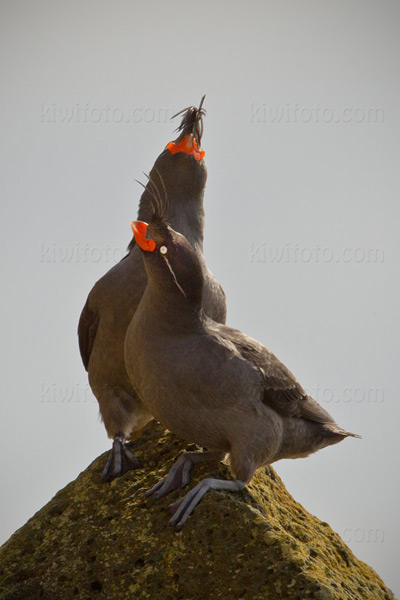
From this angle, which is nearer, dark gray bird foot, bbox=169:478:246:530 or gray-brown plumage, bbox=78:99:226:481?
dark gray bird foot, bbox=169:478:246:530

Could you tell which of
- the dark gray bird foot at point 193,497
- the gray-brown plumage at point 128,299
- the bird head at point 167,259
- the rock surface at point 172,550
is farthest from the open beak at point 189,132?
the dark gray bird foot at point 193,497

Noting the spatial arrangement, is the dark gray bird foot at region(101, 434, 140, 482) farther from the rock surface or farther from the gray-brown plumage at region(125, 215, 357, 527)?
the gray-brown plumage at region(125, 215, 357, 527)

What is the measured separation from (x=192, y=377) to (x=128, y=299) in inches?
66.3

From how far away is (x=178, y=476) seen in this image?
17.4 feet

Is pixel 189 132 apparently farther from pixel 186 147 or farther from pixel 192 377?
pixel 192 377

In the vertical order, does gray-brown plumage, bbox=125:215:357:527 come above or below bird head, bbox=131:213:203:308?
below

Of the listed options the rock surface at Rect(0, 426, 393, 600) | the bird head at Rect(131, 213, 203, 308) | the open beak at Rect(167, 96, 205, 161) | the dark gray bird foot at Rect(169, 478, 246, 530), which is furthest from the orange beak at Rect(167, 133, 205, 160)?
the dark gray bird foot at Rect(169, 478, 246, 530)

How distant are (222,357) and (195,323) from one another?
0.32 metres

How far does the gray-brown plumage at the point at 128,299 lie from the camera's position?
643 cm

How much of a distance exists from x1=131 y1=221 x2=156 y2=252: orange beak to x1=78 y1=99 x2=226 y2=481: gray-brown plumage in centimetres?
117

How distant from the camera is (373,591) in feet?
17.1

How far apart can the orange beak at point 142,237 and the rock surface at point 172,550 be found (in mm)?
1693

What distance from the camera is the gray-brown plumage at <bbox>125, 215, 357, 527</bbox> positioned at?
4.96 meters

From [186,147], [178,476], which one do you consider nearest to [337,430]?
[178,476]
